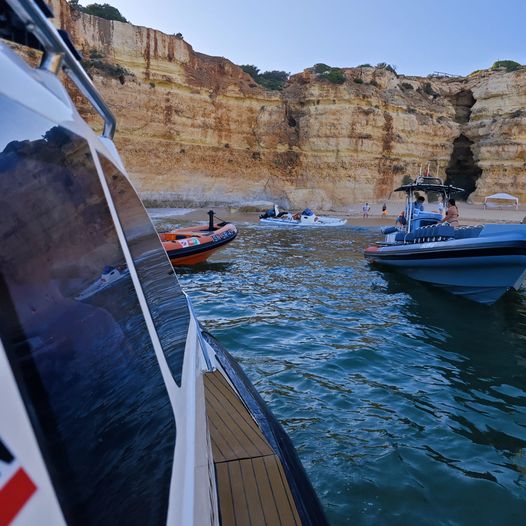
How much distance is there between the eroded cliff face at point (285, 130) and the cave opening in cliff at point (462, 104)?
196 cm

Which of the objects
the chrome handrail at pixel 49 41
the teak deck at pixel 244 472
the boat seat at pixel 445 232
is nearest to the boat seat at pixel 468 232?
the boat seat at pixel 445 232

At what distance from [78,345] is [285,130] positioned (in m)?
40.2

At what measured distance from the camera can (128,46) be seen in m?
33.3

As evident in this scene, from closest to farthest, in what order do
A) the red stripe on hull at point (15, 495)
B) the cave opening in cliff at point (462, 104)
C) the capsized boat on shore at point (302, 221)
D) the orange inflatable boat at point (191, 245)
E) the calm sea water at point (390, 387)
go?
the red stripe on hull at point (15, 495) → the calm sea water at point (390, 387) → the orange inflatable boat at point (191, 245) → the capsized boat on shore at point (302, 221) → the cave opening in cliff at point (462, 104)

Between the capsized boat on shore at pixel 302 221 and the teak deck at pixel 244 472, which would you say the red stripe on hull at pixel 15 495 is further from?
the capsized boat on shore at pixel 302 221

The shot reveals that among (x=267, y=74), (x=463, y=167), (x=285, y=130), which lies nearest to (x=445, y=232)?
(x=285, y=130)

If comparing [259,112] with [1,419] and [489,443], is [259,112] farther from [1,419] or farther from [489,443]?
[1,419]

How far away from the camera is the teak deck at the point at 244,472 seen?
6.96 ft

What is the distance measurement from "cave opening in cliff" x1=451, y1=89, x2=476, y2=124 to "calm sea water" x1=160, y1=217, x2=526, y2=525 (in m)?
40.5

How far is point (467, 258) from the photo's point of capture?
28.5 ft

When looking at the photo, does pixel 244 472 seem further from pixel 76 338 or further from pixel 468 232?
pixel 468 232

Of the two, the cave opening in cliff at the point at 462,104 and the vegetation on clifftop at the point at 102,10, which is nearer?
the vegetation on clifftop at the point at 102,10

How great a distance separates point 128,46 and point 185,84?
4.87 meters

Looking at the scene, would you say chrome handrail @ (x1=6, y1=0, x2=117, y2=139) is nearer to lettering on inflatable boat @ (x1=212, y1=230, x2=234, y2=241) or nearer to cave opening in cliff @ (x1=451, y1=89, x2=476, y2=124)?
lettering on inflatable boat @ (x1=212, y1=230, x2=234, y2=241)
